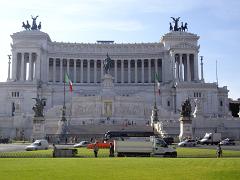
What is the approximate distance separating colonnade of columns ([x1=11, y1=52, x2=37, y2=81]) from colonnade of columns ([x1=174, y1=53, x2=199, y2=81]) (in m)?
41.9

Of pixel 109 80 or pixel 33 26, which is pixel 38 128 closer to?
pixel 109 80

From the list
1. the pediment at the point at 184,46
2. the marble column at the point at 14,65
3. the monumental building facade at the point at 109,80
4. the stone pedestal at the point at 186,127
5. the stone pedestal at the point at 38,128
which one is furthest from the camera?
the pediment at the point at 184,46

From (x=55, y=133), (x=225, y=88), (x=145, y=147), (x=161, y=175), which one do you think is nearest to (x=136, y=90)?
(x=225, y=88)

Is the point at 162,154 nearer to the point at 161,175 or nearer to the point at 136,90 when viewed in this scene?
the point at 161,175

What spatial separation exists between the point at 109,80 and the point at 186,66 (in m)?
28.8

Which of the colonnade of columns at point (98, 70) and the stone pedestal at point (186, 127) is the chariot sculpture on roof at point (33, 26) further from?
the stone pedestal at point (186, 127)

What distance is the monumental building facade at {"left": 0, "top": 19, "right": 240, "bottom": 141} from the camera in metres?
87.6

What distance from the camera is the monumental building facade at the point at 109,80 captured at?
87.6 m

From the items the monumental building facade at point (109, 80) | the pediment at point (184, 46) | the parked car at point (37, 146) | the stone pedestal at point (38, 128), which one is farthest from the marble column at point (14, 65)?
the parked car at point (37, 146)

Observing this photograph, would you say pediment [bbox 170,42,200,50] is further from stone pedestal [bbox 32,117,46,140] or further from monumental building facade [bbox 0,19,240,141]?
stone pedestal [bbox 32,117,46,140]

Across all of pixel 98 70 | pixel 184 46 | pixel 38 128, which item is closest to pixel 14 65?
pixel 98 70

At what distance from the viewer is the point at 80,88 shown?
112 m

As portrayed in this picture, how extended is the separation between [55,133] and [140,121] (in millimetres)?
23497

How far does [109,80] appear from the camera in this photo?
320 feet
